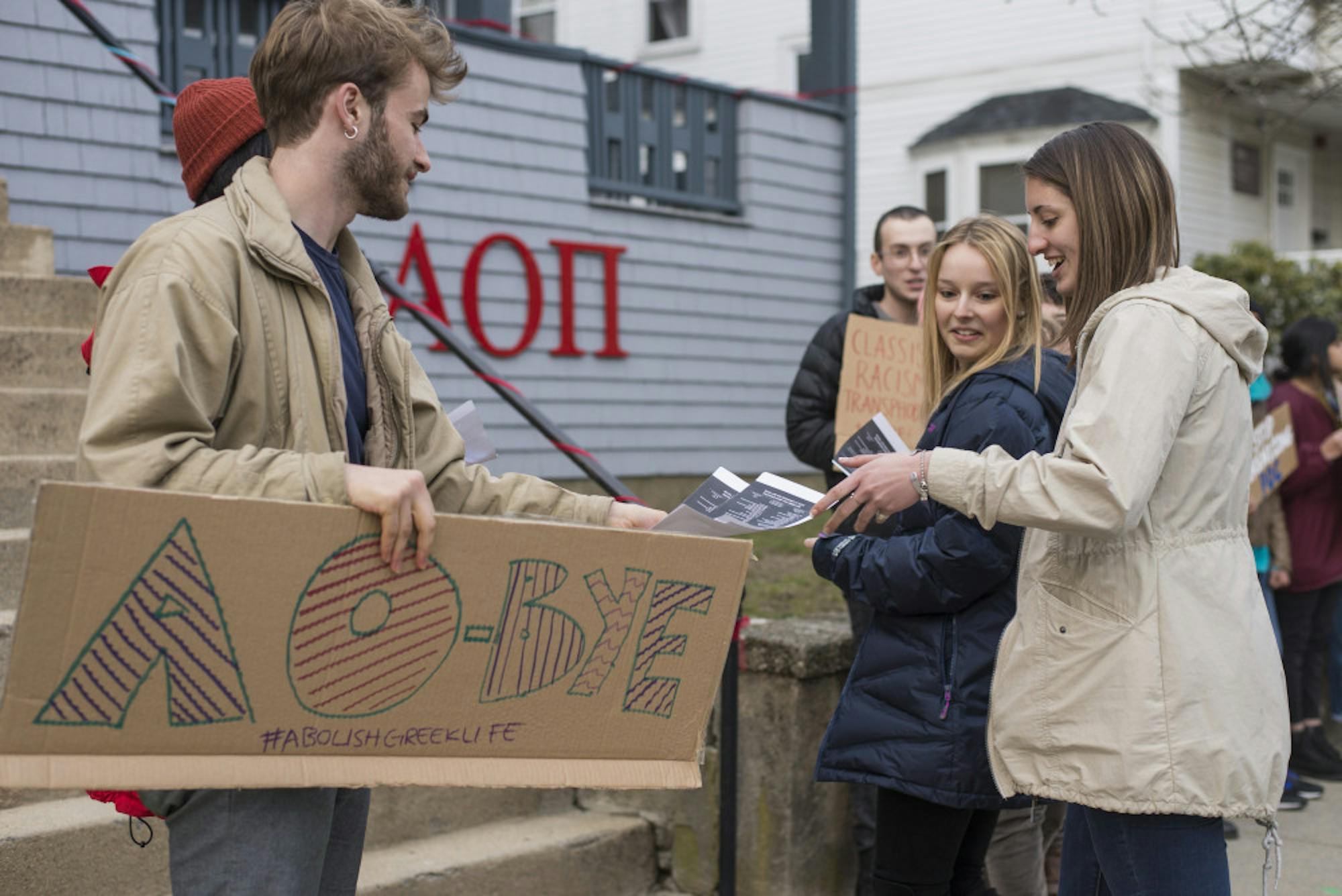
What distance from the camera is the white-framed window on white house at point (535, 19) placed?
20625mm

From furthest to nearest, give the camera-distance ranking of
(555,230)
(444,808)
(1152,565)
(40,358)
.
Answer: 1. (555,230)
2. (40,358)
3. (444,808)
4. (1152,565)

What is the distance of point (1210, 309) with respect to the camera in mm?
2354

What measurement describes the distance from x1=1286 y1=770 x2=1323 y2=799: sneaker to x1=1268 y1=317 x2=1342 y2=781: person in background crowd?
0.80ft

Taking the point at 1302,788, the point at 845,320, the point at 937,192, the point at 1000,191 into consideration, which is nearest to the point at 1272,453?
the point at 1302,788

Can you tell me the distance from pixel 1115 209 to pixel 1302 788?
4.10 m

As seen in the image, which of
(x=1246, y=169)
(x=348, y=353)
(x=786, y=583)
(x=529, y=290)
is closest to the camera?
(x=348, y=353)

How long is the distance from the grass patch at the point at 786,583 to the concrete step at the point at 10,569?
9.53ft

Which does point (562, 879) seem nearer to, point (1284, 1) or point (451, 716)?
point (451, 716)

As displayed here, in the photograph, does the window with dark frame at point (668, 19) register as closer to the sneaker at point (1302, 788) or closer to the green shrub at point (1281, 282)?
the green shrub at point (1281, 282)

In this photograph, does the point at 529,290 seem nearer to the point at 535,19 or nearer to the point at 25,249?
the point at 25,249

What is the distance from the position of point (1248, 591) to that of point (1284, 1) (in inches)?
223

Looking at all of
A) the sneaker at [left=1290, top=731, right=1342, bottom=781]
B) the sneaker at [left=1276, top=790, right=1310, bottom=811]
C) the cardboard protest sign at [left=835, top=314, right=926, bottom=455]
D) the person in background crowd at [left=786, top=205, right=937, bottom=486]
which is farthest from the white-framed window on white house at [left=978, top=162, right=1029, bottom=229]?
the cardboard protest sign at [left=835, top=314, right=926, bottom=455]

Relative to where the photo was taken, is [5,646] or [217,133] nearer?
[217,133]

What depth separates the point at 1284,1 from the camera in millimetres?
7004
